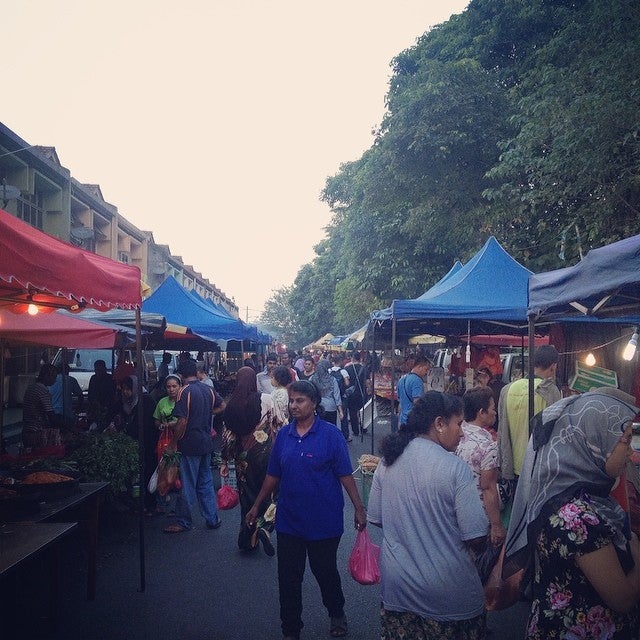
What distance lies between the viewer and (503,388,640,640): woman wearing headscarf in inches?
89.9

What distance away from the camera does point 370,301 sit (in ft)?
82.5

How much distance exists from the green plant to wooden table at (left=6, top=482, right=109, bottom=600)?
2.67 feet

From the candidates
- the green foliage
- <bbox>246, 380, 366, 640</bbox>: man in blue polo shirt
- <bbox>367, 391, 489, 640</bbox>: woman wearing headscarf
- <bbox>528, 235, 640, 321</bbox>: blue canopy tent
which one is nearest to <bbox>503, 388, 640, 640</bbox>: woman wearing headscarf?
<bbox>367, 391, 489, 640</bbox>: woman wearing headscarf

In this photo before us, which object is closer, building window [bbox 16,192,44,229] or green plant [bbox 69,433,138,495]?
green plant [bbox 69,433,138,495]

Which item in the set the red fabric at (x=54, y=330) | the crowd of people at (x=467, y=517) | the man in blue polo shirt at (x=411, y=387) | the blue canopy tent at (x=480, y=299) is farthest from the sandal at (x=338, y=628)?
the red fabric at (x=54, y=330)

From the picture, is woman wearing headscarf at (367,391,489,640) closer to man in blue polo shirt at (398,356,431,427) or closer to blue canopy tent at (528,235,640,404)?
blue canopy tent at (528,235,640,404)

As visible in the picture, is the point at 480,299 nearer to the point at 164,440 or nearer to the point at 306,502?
the point at 164,440

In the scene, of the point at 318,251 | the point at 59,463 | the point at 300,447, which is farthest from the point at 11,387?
the point at 318,251

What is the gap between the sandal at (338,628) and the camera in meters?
4.16

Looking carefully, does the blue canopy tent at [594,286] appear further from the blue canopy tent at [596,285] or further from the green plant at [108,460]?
the green plant at [108,460]

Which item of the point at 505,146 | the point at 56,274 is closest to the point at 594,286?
the point at 56,274

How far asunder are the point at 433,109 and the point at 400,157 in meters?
1.73

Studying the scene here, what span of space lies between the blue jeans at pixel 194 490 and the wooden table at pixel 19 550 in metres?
2.39

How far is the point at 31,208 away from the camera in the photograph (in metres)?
18.9
